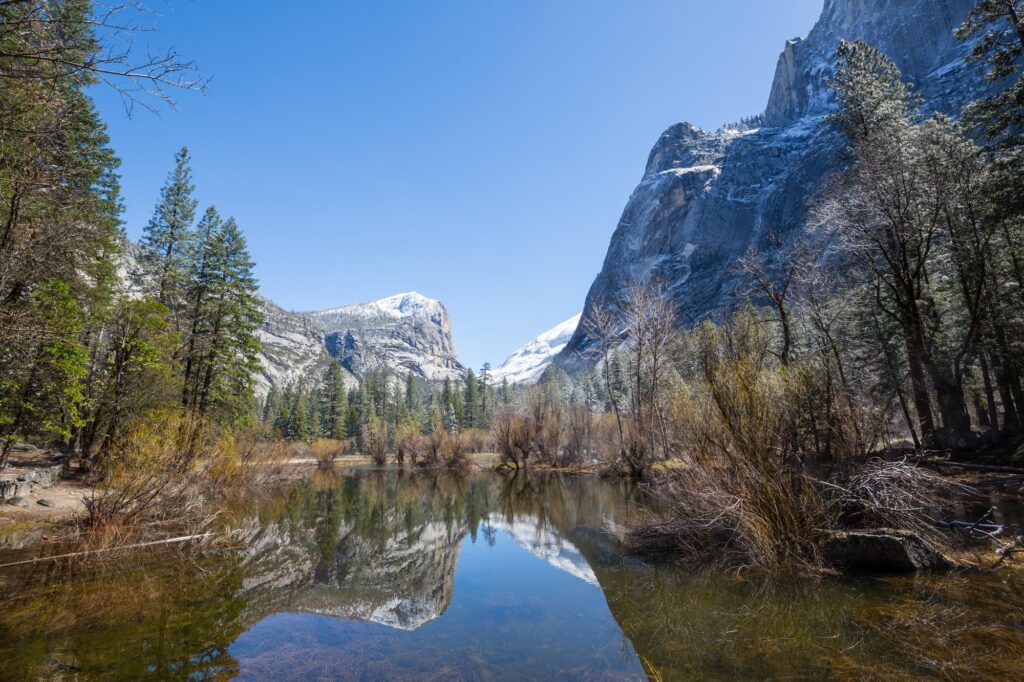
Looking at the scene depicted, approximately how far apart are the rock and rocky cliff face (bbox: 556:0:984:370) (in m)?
97.7

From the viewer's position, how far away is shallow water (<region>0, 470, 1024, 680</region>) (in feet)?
14.8

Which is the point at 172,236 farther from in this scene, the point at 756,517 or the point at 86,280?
the point at 756,517

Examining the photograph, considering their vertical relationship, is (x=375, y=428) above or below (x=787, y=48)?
below

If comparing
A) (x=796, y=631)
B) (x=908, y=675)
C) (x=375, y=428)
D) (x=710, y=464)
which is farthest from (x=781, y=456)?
(x=375, y=428)

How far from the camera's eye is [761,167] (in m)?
150

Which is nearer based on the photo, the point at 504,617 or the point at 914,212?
the point at 504,617

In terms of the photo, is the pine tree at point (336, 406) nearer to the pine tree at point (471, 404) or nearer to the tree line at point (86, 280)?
the pine tree at point (471, 404)

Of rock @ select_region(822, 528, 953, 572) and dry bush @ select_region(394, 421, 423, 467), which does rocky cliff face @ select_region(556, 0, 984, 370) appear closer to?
dry bush @ select_region(394, 421, 423, 467)

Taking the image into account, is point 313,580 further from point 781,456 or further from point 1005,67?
point 1005,67

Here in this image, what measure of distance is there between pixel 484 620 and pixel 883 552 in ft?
20.3

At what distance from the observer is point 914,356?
16.0 m

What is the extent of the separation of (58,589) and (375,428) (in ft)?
120

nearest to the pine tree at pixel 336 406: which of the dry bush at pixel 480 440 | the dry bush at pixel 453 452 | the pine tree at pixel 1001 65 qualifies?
the dry bush at pixel 480 440

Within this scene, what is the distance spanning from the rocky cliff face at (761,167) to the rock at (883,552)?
97.7 m
